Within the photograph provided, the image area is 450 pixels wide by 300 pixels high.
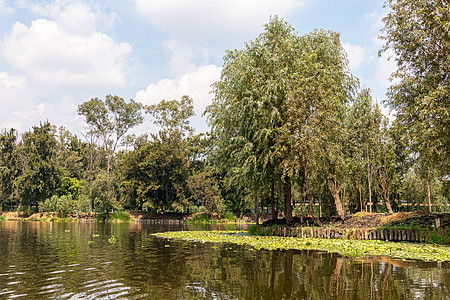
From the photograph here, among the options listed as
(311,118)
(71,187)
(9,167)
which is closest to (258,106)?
(311,118)

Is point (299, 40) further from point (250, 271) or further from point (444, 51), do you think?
point (250, 271)

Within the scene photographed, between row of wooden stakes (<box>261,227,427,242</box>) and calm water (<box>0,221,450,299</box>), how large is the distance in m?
8.43

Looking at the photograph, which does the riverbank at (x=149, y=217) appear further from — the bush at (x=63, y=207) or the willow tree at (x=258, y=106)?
the willow tree at (x=258, y=106)

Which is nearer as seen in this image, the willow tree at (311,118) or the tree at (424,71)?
the tree at (424,71)

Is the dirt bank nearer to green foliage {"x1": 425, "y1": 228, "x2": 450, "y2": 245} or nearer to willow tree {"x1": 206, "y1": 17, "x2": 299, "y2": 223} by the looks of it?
green foliage {"x1": 425, "y1": 228, "x2": 450, "y2": 245}

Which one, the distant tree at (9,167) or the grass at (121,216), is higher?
the distant tree at (9,167)

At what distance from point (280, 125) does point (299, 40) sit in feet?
26.8

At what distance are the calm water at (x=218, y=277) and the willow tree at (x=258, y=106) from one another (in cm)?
1208

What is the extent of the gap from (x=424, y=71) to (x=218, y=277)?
20699mm

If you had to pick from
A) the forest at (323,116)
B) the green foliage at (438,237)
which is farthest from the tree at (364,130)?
the green foliage at (438,237)

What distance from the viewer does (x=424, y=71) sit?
76.4ft

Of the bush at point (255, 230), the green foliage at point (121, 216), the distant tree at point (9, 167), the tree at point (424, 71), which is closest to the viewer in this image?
the tree at point (424, 71)

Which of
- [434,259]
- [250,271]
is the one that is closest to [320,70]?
[434,259]

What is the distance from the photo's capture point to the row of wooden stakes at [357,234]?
72.2ft
